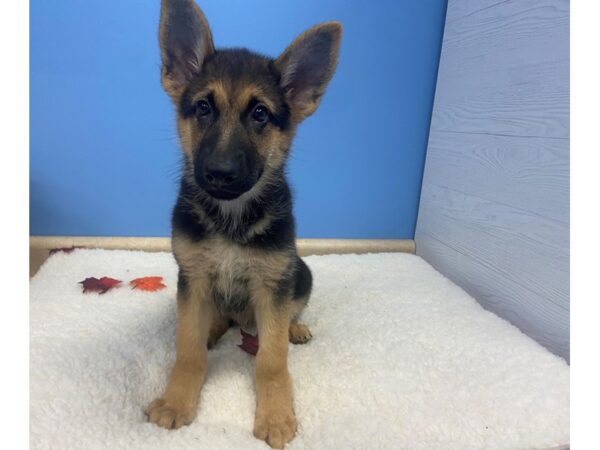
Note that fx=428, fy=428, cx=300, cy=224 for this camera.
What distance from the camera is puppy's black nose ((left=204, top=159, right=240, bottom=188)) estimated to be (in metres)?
1.62

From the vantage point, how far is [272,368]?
1.94 m

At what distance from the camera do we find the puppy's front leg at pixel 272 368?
1.80 meters

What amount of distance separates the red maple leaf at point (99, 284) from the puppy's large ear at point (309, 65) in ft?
5.87

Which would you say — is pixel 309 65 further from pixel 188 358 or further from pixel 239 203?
pixel 188 358

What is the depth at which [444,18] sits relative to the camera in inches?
141

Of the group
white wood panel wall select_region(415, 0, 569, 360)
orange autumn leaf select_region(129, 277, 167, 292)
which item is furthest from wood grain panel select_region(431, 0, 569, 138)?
orange autumn leaf select_region(129, 277, 167, 292)

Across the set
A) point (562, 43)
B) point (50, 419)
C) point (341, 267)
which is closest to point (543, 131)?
point (562, 43)

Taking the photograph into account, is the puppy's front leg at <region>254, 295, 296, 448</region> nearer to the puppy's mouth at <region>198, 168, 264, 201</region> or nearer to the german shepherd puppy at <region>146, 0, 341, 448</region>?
the german shepherd puppy at <region>146, 0, 341, 448</region>

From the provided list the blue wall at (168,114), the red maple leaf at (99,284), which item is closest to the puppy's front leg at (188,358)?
the red maple leaf at (99,284)

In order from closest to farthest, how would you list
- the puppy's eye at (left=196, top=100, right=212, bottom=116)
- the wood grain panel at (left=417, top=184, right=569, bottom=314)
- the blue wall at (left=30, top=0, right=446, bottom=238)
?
1. the puppy's eye at (left=196, top=100, right=212, bottom=116)
2. the wood grain panel at (left=417, top=184, right=569, bottom=314)
3. the blue wall at (left=30, top=0, right=446, bottom=238)

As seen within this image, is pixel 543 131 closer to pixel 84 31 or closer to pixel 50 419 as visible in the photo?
pixel 50 419

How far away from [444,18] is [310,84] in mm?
2171

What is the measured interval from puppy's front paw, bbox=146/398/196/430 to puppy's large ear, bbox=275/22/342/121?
1.43m

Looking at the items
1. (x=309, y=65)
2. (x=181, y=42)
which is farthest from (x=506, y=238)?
(x=181, y=42)
